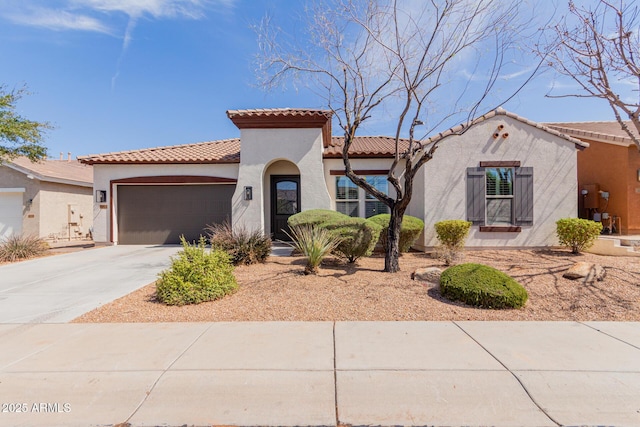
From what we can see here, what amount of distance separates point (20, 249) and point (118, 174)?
3928 mm

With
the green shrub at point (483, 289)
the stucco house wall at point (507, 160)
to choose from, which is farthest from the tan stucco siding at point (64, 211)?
the green shrub at point (483, 289)

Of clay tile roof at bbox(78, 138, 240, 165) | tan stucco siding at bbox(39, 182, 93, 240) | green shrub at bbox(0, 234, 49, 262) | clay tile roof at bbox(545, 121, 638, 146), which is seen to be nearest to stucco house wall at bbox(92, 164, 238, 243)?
clay tile roof at bbox(78, 138, 240, 165)

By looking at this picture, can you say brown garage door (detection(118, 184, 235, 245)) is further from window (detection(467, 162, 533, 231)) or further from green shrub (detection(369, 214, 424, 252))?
window (detection(467, 162, 533, 231))

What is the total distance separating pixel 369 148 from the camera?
12375 mm

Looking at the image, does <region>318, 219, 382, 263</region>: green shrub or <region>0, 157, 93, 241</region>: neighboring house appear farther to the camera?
<region>0, 157, 93, 241</region>: neighboring house

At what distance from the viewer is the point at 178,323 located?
4.58m

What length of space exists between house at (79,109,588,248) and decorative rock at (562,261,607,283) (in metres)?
3.46

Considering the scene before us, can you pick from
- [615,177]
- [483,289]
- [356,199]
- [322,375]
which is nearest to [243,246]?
[356,199]

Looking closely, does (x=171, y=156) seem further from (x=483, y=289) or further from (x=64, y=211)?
(x=483, y=289)

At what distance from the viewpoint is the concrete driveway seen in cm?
513

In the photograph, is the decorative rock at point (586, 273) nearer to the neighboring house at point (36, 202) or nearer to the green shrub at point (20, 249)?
the green shrub at point (20, 249)

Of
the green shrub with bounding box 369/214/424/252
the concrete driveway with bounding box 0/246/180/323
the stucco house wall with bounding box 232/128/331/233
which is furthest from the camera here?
the stucco house wall with bounding box 232/128/331/233

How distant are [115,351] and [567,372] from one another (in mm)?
5043

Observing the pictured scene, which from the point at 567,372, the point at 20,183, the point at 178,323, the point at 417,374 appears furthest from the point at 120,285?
the point at 20,183
